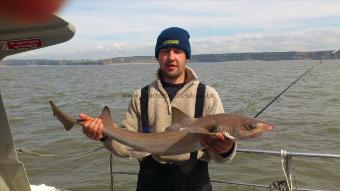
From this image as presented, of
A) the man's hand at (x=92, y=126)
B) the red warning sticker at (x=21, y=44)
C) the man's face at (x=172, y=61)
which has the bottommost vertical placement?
the man's hand at (x=92, y=126)

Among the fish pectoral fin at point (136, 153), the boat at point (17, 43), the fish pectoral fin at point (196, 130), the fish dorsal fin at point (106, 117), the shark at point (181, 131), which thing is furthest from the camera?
the fish pectoral fin at point (136, 153)

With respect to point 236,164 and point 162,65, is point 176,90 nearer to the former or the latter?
point 162,65

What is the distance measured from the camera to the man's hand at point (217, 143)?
3413 mm

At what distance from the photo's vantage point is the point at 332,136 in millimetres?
17594

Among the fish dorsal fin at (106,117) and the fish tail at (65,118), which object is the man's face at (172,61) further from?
the fish tail at (65,118)

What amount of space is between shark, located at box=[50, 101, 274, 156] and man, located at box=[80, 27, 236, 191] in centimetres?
21

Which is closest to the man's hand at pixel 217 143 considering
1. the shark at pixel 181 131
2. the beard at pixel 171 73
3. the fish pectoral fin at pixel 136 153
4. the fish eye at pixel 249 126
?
the shark at pixel 181 131

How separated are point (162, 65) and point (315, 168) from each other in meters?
10.4

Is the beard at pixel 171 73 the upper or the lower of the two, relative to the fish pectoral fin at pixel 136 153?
upper

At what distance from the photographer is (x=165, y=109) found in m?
3.92

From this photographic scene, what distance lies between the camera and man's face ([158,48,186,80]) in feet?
12.6

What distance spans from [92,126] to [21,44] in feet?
3.53

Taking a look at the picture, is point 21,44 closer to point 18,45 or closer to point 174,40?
point 18,45

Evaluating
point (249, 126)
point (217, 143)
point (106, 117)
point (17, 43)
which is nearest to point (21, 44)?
point (17, 43)
